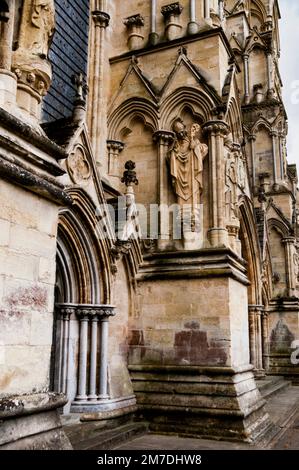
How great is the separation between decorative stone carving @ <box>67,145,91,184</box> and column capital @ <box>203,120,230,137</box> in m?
2.85

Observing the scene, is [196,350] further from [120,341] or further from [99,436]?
[99,436]

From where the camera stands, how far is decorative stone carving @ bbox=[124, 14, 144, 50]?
10609mm

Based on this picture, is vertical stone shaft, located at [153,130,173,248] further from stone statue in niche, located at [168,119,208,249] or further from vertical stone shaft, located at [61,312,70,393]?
vertical stone shaft, located at [61,312,70,393]

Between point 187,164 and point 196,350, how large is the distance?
3452 mm

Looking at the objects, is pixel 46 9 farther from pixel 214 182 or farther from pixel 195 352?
pixel 195 352

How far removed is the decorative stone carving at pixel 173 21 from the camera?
33.4ft

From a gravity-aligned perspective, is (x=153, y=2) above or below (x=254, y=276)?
above

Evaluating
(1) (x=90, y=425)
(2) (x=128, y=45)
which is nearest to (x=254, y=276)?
(2) (x=128, y=45)

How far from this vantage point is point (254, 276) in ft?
46.0

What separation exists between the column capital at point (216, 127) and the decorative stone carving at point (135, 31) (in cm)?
275

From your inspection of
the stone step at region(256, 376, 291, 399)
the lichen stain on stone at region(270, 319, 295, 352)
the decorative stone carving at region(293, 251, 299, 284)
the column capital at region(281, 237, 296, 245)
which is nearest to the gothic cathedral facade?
the stone step at region(256, 376, 291, 399)

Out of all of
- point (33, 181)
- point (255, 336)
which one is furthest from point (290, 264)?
point (33, 181)

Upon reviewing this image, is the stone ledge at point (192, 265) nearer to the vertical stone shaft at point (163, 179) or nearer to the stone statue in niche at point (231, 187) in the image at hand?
the vertical stone shaft at point (163, 179)

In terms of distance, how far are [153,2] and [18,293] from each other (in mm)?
8936
